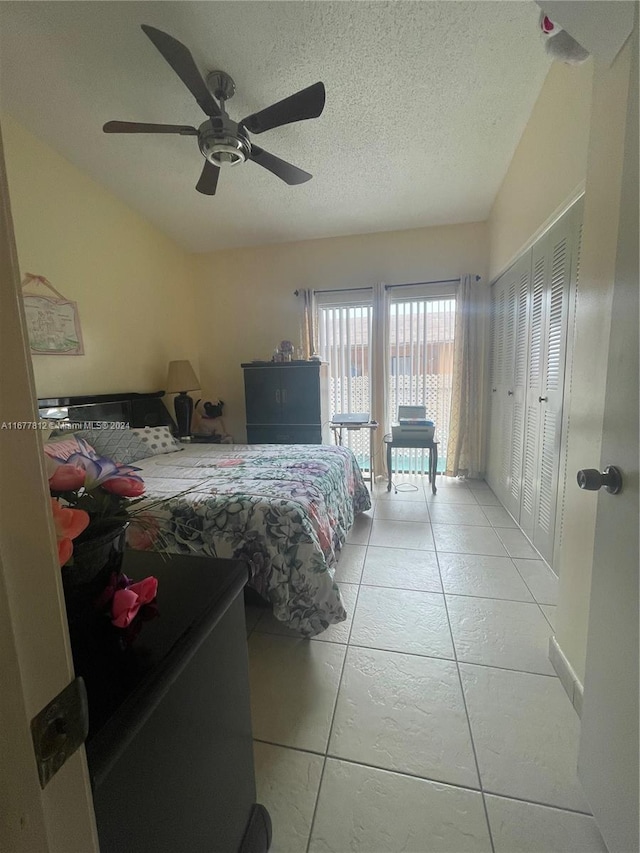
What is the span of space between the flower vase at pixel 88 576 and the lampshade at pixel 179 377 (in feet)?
10.9

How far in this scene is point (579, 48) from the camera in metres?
1.14

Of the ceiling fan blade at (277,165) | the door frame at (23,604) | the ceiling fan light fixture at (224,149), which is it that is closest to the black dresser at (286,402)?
the ceiling fan blade at (277,165)

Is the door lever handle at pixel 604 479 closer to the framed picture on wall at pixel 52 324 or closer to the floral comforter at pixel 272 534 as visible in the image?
the floral comforter at pixel 272 534

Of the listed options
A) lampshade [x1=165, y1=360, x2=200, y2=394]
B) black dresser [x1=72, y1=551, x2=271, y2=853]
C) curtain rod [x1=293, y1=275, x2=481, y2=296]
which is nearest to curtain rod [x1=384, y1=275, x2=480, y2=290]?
curtain rod [x1=293, y1=275, x2=481, y2=296]

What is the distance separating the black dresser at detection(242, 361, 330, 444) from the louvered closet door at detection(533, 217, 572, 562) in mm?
2103

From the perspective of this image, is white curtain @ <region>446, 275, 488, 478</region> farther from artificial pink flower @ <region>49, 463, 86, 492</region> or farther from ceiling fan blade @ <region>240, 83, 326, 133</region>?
artificial pink flower @ <region>49, 463, 86, 492</region>

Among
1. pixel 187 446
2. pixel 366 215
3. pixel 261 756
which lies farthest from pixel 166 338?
pixel 261 756

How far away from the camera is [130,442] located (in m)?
2.66

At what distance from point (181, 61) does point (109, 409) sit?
2.37 meters

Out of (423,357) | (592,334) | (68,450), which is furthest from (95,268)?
(592,334)

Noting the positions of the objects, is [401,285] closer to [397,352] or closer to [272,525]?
[397,352]

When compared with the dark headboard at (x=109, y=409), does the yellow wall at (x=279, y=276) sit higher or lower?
higher

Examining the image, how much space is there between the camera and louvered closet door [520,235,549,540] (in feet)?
7.34

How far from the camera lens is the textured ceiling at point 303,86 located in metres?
1.63
